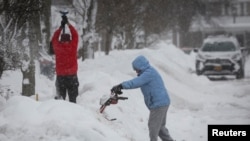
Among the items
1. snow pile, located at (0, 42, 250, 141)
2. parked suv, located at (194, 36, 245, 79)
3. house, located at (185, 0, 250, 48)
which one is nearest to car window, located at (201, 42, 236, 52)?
parked suv, located at (194, 36, 245, 79)

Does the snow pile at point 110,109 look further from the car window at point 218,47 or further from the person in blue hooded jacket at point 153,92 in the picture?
the car window at point 218,47

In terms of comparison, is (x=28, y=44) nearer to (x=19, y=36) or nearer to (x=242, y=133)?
(x=19, y=36)

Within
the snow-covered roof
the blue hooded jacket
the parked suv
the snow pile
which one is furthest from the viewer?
the snow-covered roof

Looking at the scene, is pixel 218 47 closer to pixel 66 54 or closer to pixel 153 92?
→ pixel 66 54

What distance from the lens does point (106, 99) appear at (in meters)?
7.69

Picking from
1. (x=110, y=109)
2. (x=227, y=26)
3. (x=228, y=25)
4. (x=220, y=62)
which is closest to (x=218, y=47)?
(x=220, y=62)

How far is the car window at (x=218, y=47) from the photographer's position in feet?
71.1

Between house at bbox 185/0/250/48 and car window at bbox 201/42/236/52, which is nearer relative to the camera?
car window at bbox 201/42/236/52

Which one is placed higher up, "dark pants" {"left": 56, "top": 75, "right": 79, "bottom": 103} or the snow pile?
"dark pants" {"left": 56, "top": 75, "right": 79, "bottom": 103}

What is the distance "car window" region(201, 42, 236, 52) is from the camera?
21.7 meters

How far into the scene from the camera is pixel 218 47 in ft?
71.7

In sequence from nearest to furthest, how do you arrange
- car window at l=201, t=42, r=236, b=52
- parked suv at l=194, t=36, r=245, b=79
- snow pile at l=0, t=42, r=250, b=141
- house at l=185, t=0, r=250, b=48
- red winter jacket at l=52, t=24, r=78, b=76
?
snow pile at l=0, t=42, r=250, b=141
red winter jacket at l=52, t=24, r=78, b=76
parked suv at l=194, t=36, r=245, b=79
car window at l=201, t=42, r=236, b=52
house at l=185, t=0, r=250, b=48

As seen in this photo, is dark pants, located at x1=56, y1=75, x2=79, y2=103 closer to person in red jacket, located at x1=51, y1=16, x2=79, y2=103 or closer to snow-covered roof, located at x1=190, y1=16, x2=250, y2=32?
person in red jacket, located at x1=51, y1=16, x2=79, y2=103

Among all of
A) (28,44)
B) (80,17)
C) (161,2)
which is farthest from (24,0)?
(161,2)
